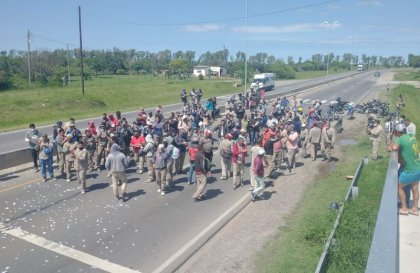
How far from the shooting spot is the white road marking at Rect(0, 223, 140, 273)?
26.1 ft

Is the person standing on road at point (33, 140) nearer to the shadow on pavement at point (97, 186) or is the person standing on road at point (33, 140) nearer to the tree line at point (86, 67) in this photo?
the shadow on pavement at point (97, 186)

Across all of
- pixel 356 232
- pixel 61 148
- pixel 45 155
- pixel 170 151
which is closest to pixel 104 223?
pixel 170 151

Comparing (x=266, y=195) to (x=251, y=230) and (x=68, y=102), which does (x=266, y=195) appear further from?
(x=68, y=102)

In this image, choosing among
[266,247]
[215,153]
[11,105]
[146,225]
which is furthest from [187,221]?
[11,105]

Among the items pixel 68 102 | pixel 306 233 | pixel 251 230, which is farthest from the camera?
pixel 68 102

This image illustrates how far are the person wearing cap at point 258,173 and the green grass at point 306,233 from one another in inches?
52.1

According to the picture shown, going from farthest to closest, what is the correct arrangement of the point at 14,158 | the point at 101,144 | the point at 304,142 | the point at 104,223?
→ 1. the point at 304,142
2. the point at 14,158
3. the point at 101,144
4. the point at 104,223

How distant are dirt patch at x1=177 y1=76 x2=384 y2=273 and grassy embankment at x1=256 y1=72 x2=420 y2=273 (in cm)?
27

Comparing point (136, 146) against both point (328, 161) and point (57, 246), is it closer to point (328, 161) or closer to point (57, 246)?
point (57, 246)

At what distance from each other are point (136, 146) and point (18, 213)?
4933 mm

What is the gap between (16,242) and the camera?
9.15 m

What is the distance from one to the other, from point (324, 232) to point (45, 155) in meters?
9.70

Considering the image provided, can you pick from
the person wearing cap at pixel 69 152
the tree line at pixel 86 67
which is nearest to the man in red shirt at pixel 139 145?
the person wearing cap at pixel 69 152

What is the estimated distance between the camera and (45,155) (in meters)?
13.8
